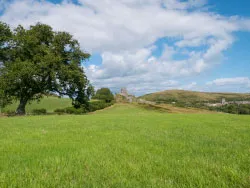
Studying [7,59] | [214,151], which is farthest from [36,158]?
[7,59]

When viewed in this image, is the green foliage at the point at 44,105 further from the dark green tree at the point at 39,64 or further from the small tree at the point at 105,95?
the dark green tree at the point at 39,64

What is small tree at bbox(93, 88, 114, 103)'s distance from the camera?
67.4 m

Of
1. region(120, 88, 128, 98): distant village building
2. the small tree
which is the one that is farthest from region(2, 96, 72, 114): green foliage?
region(120, 88, 128, 98): distant village building

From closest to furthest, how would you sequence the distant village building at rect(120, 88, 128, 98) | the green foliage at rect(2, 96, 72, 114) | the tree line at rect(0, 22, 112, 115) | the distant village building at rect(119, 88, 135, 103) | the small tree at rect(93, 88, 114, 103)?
the tree line at rect(0, 22, 112, 115)
the green foliage at rect(2, 96, 72, 114)
the distant village building at rect(119, 88, 135, 103)
the distant village building at rect(120, 88, 128, 98)
the small tree at rect(93, 88, 114, 103)

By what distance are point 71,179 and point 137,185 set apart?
124 centimetres

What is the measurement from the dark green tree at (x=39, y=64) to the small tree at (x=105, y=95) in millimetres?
34690

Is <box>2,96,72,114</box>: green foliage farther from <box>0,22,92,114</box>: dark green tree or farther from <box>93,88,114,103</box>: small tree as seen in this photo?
<box>0,22,92,114</box>: dark green tree

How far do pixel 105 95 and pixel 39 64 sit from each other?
43690 mm

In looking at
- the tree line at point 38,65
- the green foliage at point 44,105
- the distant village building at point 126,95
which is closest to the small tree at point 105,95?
the distant village building at point 126,95

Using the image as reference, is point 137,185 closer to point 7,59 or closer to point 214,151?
point 214,151

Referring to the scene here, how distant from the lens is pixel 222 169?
374cm

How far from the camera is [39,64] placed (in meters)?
27.1

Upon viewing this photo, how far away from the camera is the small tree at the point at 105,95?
6744 cm

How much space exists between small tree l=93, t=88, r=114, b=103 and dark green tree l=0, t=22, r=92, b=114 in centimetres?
3469
